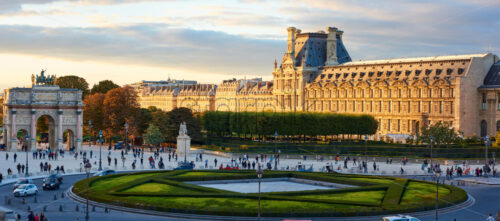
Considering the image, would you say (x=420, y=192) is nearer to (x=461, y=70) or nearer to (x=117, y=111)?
(x=461, y=70)

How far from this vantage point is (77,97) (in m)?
Answer: 94.3

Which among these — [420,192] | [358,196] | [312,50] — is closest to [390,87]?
[312,50]

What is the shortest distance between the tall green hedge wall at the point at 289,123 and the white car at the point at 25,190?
2308 inches

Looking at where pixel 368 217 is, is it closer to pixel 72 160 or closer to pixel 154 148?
pixel 72 160

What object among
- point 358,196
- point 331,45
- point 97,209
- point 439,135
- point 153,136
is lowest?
point 97,209

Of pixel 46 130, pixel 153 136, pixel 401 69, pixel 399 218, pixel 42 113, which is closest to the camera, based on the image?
pixel 399 218

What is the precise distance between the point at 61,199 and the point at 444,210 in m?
24.4

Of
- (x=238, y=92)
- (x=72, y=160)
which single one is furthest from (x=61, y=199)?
(x=238, y=92)

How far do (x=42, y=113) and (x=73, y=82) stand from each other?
131ft

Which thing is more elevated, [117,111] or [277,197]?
[117,111]

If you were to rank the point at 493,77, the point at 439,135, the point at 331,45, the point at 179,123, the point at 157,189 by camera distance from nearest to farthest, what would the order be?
1. the point at 157,189
2. the point at 439,135
3. the point at 179,123
4. the point at 493,77
5. the point at 331,45

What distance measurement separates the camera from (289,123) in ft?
343

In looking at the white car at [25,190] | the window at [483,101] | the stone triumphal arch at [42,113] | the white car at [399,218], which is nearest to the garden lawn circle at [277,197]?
the white car at [399,218]

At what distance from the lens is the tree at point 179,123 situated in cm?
9962
